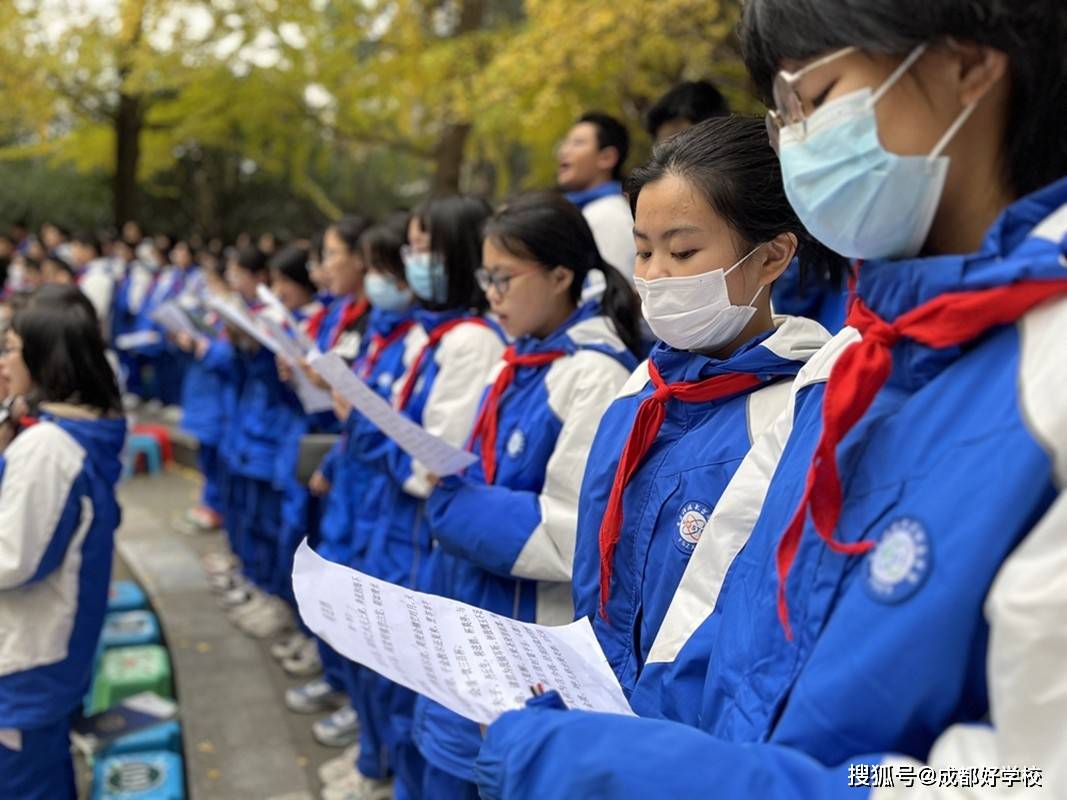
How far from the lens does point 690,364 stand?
174cm

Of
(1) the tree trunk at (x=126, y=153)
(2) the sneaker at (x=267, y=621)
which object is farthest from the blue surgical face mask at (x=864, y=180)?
Result: (1) the tree trunk at (x=126, y=153)

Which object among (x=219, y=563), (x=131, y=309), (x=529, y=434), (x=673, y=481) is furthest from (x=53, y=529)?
(x=131, y=309)

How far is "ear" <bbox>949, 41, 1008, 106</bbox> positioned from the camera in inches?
38.9

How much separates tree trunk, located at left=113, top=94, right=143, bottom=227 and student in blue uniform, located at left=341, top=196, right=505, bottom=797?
37.1 feet

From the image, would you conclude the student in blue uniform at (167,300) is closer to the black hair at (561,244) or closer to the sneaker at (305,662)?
the sneaker at (305,662)

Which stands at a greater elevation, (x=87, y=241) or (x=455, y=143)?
(x=455, y=143)

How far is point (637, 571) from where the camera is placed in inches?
66.1

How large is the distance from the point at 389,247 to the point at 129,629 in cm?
217

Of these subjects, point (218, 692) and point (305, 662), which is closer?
point (218, 692)

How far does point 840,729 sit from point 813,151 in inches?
24.2

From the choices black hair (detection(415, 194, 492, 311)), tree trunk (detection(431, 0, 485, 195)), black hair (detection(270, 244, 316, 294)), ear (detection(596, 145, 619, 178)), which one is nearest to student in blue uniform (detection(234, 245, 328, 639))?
black hair (detection(270, 244, 316, 294))

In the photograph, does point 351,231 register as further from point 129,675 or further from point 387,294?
point 129,675

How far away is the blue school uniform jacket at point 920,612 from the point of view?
85 centimetres

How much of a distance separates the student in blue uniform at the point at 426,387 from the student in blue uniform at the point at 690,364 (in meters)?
1.39
